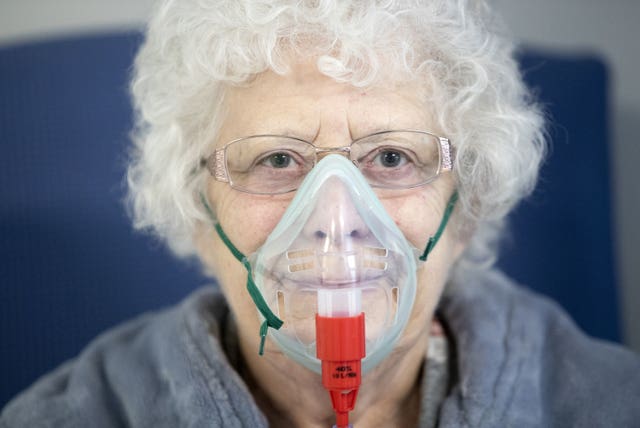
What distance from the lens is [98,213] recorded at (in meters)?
1.97

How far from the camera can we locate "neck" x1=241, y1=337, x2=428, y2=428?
131 cm

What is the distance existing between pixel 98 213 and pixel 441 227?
1.09m

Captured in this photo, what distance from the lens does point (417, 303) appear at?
1277mm

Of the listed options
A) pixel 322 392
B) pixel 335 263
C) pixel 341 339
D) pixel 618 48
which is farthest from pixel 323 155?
pixel 618 48

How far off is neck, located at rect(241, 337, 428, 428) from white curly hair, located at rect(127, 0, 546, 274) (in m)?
0.31

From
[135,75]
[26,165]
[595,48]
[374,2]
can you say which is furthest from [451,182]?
[595,48]

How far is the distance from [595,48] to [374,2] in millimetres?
1527

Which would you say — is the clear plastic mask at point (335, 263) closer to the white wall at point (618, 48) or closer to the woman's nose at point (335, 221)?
the woman's nose at point (335, 221)

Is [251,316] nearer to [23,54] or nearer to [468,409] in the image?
[468,409]

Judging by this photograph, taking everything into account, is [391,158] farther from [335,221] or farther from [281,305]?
[281,305]

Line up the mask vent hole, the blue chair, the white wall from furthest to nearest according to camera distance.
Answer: the white wall → the blue chair → the mask vent hole

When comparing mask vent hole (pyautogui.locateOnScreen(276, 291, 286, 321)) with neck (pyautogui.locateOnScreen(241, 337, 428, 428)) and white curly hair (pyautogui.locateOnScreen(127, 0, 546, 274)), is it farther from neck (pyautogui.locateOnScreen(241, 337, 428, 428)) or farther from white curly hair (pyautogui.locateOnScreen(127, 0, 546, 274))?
white curly hair (pyautogui.locateOnScreen(127, 0, 546, 274))

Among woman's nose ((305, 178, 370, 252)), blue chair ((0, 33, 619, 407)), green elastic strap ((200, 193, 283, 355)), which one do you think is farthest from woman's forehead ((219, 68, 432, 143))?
blue chair ((0, 33, 619, 407))

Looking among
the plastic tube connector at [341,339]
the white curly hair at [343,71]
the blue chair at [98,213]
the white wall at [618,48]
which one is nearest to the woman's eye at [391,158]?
the white curly hair at [343,71]
